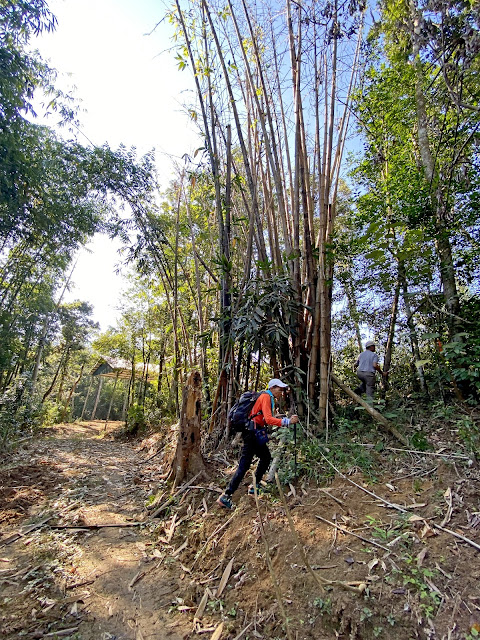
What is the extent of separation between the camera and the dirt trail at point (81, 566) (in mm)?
1938

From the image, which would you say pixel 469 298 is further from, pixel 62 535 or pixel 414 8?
pixel 62 535

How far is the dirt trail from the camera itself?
1.94m

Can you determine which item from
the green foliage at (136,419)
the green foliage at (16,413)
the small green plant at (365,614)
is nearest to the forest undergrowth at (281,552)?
the small green plant at (365,614)

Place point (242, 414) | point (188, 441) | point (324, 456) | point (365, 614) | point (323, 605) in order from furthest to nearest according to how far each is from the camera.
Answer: point (188, 441), point (324, 456), point (242, 414), point (323, 605), point (365, 614)

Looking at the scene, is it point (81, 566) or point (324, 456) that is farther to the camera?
point (324, 456)

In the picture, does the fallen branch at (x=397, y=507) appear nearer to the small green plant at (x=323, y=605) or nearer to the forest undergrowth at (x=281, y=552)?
the forest undergrowth at (x=281, y=552)

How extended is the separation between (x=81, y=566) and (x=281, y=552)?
1521 millimetres

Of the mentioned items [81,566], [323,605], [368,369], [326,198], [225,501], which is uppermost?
[326,198]

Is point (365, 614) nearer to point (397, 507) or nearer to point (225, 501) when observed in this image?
point (397, 507)

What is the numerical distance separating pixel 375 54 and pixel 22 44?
16.2 feet

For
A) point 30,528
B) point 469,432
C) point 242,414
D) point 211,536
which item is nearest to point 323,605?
point 211,536

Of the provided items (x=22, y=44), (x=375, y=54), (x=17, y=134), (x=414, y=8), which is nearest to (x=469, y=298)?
(x=414, y=8)

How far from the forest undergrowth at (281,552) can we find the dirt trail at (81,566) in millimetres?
11

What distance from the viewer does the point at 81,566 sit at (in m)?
2.48
